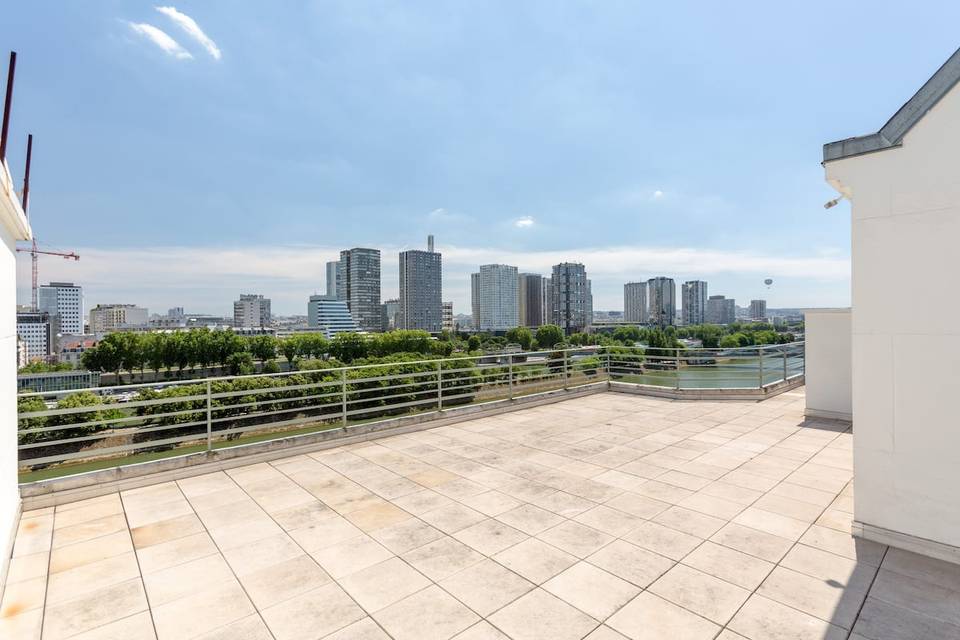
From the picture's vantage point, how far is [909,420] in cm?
332

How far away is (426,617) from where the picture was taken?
2553mm

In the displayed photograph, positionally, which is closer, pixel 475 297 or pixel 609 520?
pixel 609 520

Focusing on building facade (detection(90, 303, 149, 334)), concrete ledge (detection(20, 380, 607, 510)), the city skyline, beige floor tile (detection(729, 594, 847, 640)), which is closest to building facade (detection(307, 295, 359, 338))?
building facade (detection(90, 303, 149, 334))

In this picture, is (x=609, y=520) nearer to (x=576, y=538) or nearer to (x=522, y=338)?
(x=576, y=538)

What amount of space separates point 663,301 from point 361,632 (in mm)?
139728

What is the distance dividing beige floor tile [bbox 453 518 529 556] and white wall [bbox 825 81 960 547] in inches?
113

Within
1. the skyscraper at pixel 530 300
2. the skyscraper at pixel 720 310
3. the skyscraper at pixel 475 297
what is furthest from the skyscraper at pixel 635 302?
the skyscraper at pixel 475 297

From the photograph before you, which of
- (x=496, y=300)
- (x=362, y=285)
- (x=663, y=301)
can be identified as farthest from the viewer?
(x=362, y=285)

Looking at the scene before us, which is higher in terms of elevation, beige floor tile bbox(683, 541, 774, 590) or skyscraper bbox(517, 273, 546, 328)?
skyscraper bbox(517, 273, 546, 328)

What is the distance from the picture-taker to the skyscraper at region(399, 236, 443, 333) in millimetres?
139500

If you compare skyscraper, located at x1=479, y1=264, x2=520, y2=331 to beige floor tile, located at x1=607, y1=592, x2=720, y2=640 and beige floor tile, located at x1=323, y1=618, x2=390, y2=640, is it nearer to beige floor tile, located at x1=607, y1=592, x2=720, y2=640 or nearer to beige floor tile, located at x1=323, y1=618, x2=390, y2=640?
beige floor tile, located at x1=607, y1=592, x2=720, y2=640

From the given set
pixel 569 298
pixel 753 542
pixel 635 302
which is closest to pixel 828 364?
pixel 753 542

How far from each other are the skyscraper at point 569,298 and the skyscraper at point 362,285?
208ft

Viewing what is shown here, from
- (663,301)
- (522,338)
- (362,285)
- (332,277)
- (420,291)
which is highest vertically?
(332,277)
